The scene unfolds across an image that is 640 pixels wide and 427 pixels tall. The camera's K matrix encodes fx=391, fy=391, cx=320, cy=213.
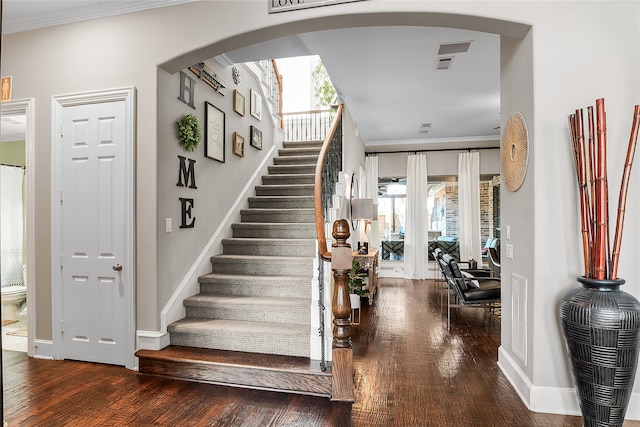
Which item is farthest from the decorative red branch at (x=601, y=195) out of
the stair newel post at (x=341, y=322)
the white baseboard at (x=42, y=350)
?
the white baseboard at (x=42, y=350)

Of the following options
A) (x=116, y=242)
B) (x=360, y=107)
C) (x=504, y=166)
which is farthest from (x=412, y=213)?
(x=116, y=242)

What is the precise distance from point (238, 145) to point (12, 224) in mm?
3785

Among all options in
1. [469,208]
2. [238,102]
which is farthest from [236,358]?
[469,208]

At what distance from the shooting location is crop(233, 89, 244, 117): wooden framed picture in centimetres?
516

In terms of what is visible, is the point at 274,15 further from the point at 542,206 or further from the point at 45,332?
the point at 45,332

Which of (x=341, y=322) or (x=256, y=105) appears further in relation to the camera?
(x=256, y=105)

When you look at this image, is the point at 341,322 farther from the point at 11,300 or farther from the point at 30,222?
the point at 11,300

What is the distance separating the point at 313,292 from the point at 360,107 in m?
3.59

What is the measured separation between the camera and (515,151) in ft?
10.2

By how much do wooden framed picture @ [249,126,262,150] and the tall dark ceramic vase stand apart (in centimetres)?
444

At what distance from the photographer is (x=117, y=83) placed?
357 centimetres

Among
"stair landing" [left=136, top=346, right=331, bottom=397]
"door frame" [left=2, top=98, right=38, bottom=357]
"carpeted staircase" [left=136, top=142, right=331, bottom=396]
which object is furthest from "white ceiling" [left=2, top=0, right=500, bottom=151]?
"stair landing" [left=136, top=346, right=331, bottom=397]

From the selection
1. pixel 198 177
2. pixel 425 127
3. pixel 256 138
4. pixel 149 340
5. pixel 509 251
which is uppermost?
pixel 425 127

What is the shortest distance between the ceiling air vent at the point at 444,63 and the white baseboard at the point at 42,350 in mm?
4981
